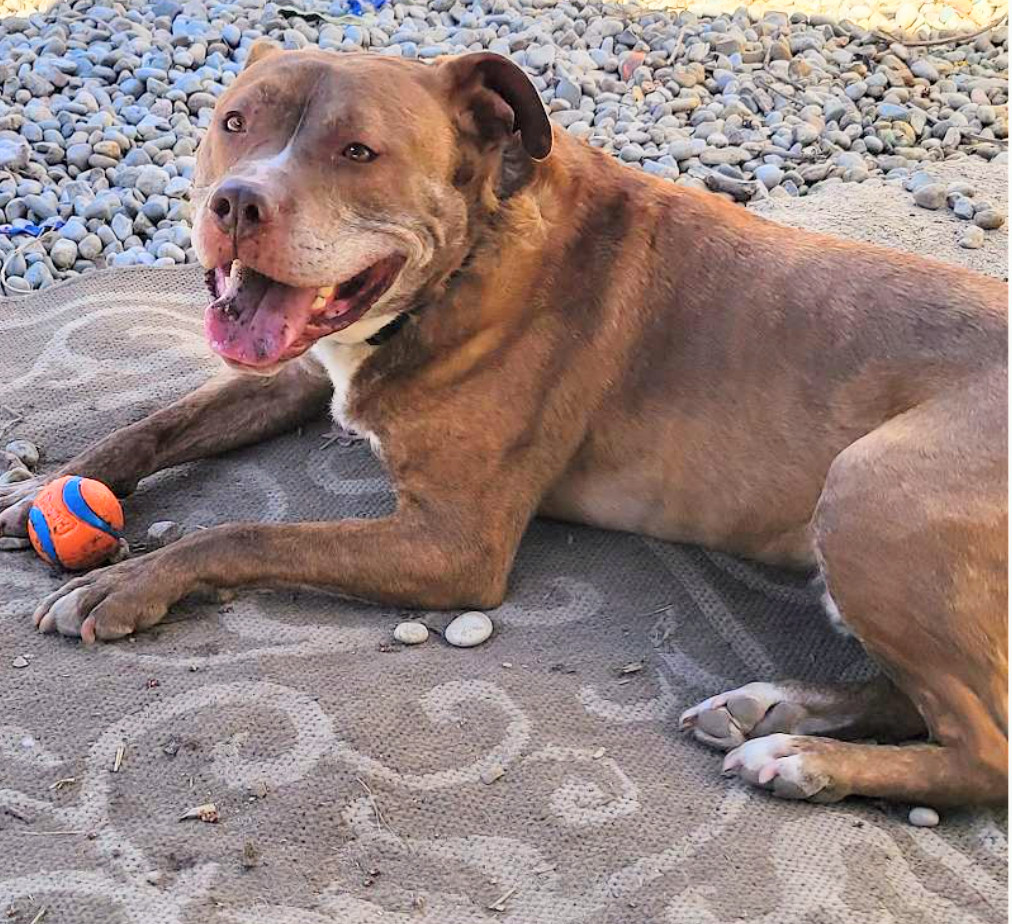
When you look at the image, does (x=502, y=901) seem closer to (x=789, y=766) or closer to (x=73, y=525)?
(x=789, y=766)

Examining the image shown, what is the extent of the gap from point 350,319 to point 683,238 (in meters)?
0.83

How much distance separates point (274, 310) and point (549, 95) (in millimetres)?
3467

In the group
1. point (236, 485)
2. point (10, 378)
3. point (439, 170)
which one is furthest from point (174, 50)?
point (439, 170)

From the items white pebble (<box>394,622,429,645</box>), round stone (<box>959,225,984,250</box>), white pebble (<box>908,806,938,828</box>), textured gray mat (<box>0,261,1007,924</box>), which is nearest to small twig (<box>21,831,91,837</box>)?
textured gray mat (<box>0,261,1007,924</box>)

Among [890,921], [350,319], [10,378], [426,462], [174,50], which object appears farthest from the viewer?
[174,50]

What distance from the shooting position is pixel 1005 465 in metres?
2.69

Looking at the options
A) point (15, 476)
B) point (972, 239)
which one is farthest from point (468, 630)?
point (972, 239)

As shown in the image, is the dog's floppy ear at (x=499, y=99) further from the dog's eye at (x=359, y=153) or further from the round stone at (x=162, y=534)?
the round stone at (x=162, y=534)

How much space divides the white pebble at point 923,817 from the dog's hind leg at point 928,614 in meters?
0.02

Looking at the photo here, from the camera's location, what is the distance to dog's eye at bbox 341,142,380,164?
9.27 ft

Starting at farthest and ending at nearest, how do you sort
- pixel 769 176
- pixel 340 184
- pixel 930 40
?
Result: pixel 930 40 → pixel 769 176 → pixel 340 184

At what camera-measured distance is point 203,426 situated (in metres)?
3.62

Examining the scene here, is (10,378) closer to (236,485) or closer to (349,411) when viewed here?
(236,485)

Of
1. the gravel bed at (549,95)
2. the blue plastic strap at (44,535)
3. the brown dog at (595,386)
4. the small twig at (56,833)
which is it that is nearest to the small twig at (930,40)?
the gravel bed at (549,95)
